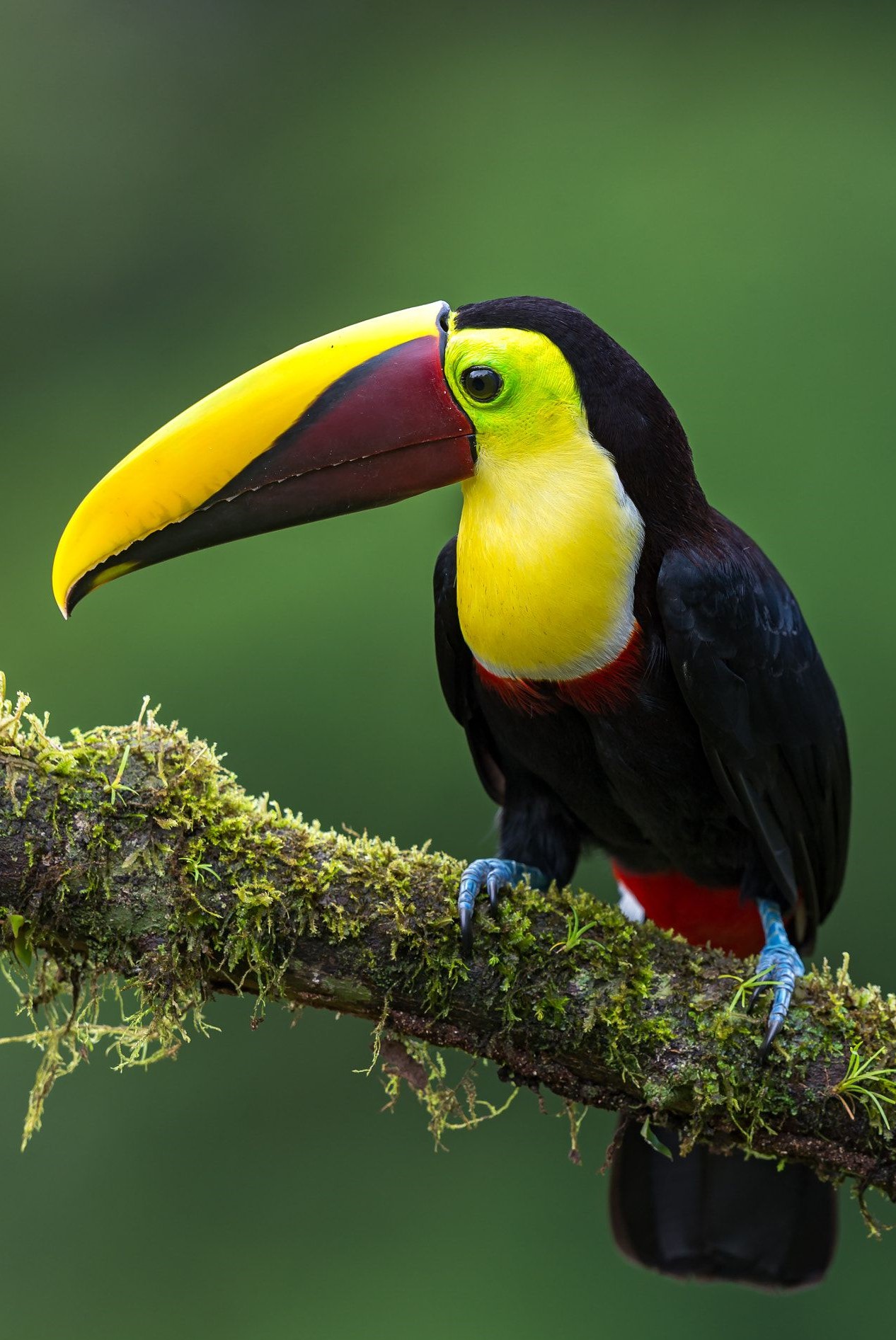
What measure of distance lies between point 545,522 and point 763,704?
1.53 feet

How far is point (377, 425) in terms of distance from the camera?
6.84 feet

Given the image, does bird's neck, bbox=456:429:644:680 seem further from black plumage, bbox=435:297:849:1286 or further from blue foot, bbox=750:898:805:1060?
blue foot, bbox=750:898:805:1060

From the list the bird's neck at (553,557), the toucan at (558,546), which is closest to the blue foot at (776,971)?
the toucan at (558,546)

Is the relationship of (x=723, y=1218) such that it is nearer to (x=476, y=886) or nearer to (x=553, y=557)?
(x=476, y=886)

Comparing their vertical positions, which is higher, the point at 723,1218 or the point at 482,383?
the point at 482,383

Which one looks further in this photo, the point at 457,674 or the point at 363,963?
the point at 457,674

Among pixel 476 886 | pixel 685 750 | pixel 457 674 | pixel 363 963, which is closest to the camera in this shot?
pixel 363 963

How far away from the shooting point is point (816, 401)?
4.25 metres

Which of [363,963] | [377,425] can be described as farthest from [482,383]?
[363,963]

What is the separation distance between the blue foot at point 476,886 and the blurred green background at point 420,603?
194 centimetres

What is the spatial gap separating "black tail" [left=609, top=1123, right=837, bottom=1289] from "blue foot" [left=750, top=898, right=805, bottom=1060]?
16.2 inches

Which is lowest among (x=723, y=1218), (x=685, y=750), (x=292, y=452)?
(x=723, y=1218)

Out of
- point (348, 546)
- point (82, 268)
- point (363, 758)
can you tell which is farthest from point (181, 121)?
point (363, 758)

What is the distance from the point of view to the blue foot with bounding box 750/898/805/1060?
196 centimetres
